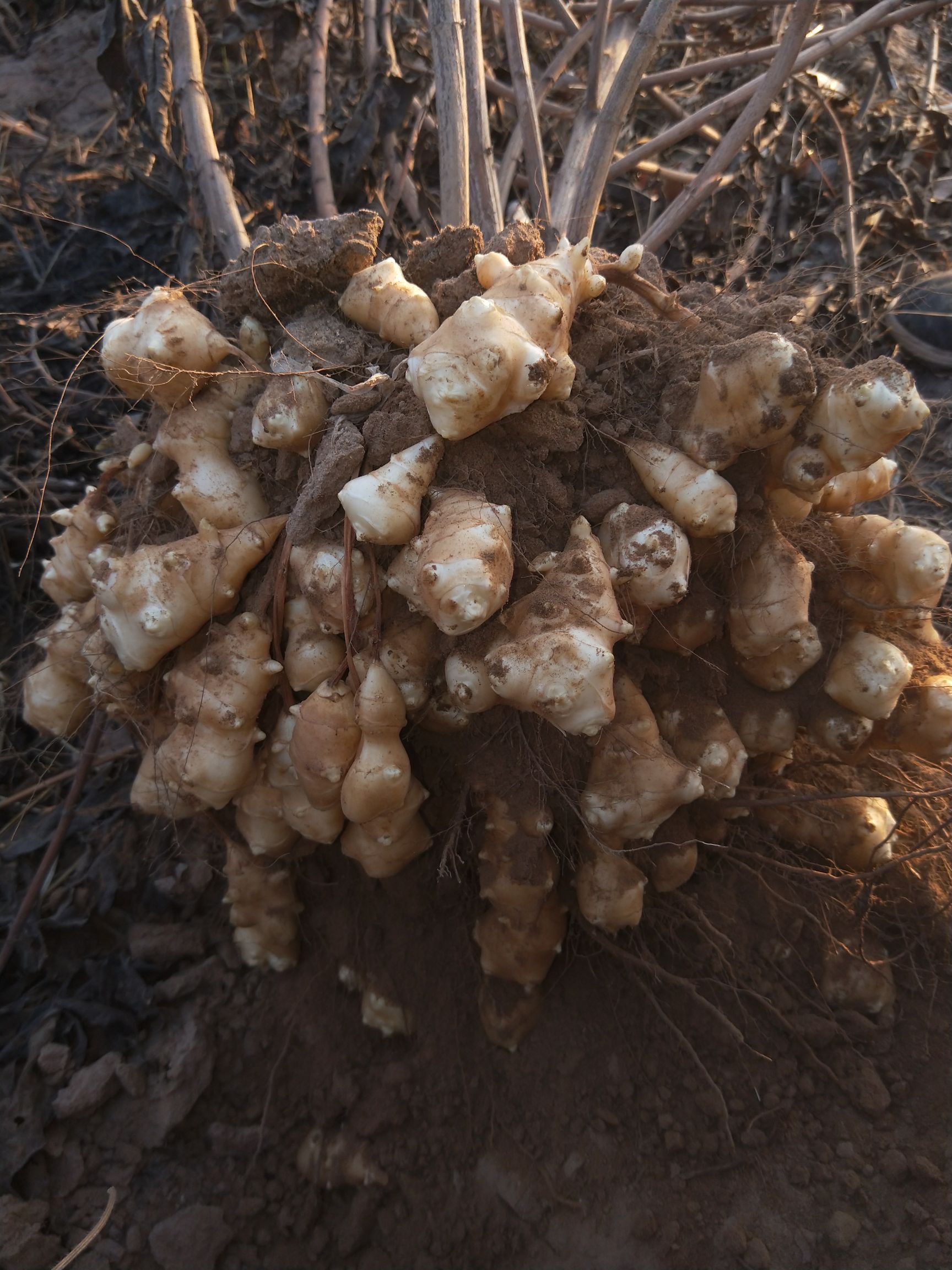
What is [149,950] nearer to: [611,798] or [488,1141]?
[488,1141]

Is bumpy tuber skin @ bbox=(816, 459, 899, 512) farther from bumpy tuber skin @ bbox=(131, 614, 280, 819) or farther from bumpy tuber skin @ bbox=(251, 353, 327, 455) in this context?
bumpy tuber skin @ bbox=(131, 614, 280, 819)

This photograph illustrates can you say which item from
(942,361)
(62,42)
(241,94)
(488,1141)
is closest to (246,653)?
(488,1141)

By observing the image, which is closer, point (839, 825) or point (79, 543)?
point (839, 825)

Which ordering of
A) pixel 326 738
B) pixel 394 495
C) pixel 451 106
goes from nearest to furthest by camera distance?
1. pixel 394 495
2. pixel 326 738
3. pixel 451 106

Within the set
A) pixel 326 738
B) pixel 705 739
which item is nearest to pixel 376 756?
pixel 326 738

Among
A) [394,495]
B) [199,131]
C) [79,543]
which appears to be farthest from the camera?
[199,131]

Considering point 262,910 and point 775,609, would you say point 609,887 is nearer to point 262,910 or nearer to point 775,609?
point 775,609
